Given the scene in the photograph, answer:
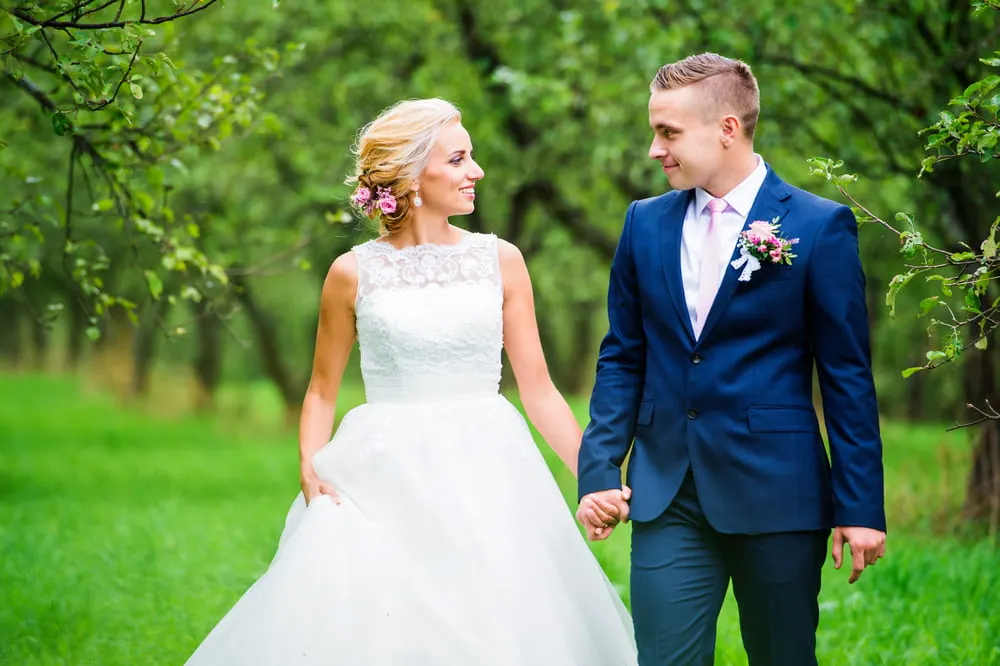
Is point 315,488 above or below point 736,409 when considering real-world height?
below

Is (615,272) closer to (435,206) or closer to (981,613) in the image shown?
(435,206)

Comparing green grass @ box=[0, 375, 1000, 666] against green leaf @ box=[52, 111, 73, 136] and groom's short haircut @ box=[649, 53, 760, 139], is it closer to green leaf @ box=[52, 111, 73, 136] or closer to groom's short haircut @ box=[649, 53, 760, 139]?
green leaf @ box=[52, 111, 73, 136]

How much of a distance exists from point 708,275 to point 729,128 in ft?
1.57

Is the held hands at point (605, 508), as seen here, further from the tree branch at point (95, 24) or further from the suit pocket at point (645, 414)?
the tree branch at point (95, 24)

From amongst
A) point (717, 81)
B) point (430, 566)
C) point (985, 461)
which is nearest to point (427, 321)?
point (430, 566)

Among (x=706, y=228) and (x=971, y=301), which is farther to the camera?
(x=706, y=228)

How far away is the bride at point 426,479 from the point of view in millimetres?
4320

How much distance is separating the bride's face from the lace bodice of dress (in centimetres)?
20

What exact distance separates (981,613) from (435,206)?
4195 mm

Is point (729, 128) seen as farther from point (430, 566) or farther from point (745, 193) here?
point (430, 566)

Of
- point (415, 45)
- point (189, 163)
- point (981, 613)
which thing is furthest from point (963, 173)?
point (415, 45)

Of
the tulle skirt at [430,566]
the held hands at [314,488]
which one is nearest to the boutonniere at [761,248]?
the tulle skirt at [430,566]

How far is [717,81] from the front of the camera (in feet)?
13.2

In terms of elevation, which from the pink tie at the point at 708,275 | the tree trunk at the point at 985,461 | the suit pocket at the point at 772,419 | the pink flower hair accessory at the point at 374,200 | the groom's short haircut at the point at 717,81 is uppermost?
the groom's short haircut at the point at 717,81
